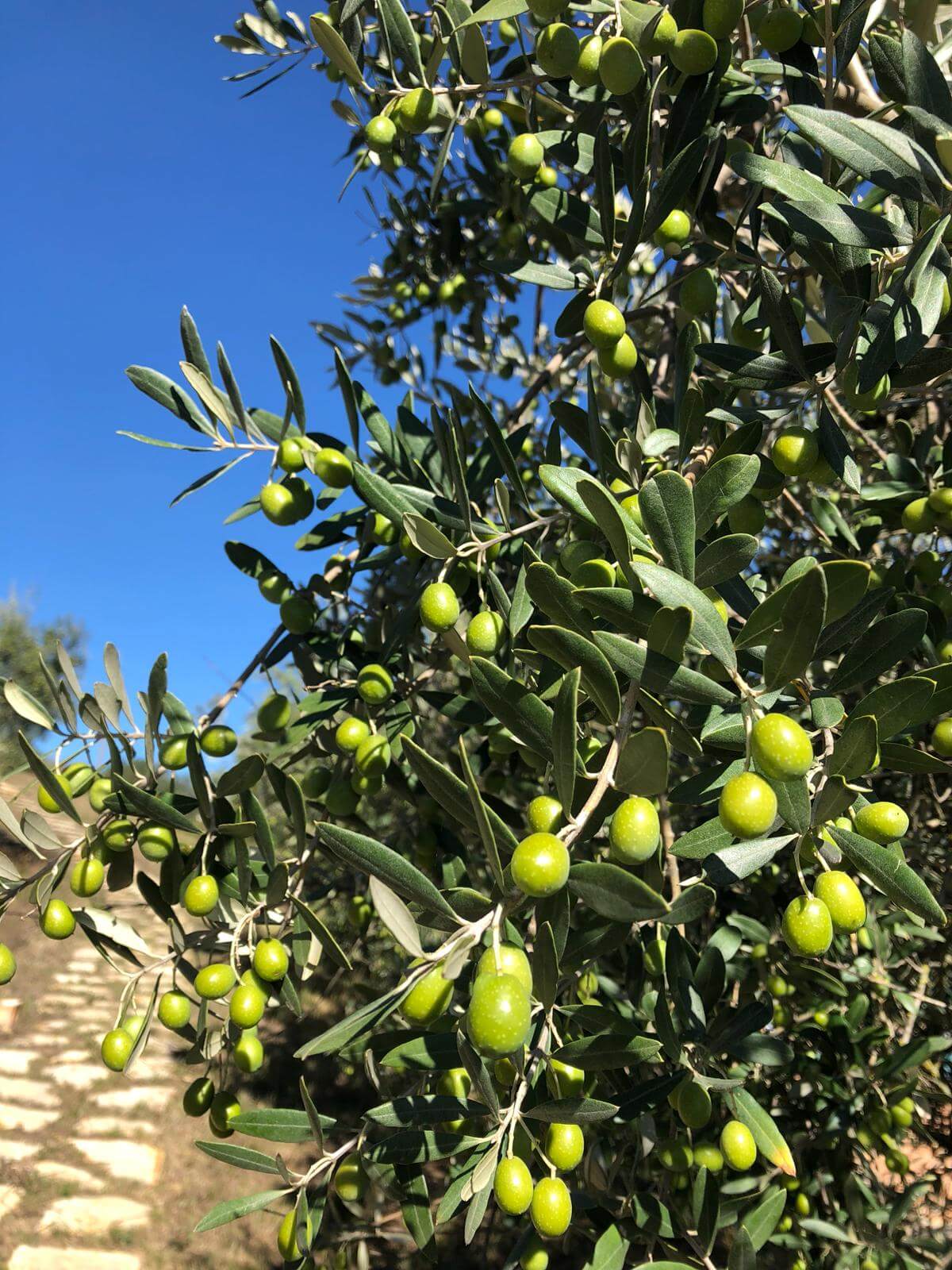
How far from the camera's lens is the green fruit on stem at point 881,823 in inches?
35.0

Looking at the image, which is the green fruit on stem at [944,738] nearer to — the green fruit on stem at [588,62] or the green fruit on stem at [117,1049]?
the green fruit on stem at [588,62]

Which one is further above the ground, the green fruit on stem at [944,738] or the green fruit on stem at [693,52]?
the green fruit on stem at [693,52]

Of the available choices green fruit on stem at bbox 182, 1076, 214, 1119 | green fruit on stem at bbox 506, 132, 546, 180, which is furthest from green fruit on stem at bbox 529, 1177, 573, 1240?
green fruit on stem at bbox 506, 132, 546, 180

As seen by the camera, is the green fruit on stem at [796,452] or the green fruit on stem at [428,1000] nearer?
the green fruit on stem at [428,1000]

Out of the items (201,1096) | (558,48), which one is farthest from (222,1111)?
(558,48)

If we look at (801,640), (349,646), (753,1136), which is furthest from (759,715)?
(349,646)

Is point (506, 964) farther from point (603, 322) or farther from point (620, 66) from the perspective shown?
point (620, 66)

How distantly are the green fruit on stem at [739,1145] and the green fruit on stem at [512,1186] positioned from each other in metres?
0.36

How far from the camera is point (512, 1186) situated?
0.89 meters

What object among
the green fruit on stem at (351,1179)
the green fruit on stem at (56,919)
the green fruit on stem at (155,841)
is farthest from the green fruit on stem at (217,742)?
the green fruit on stem at (351,1179)

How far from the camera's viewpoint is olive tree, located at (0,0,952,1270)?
33.3 inches

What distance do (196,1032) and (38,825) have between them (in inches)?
17.7

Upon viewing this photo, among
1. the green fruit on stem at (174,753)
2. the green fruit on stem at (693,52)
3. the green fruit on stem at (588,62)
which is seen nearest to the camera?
the green fruit on stem at (693,52)

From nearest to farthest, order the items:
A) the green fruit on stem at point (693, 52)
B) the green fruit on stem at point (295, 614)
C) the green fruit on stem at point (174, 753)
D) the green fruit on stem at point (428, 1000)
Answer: the green fruit on stem at point (428, 1000), the green fruit on stem at point (693, 52), the green fruit on stem at point (174, 753), the green fruit on stem at point (295, 614)
